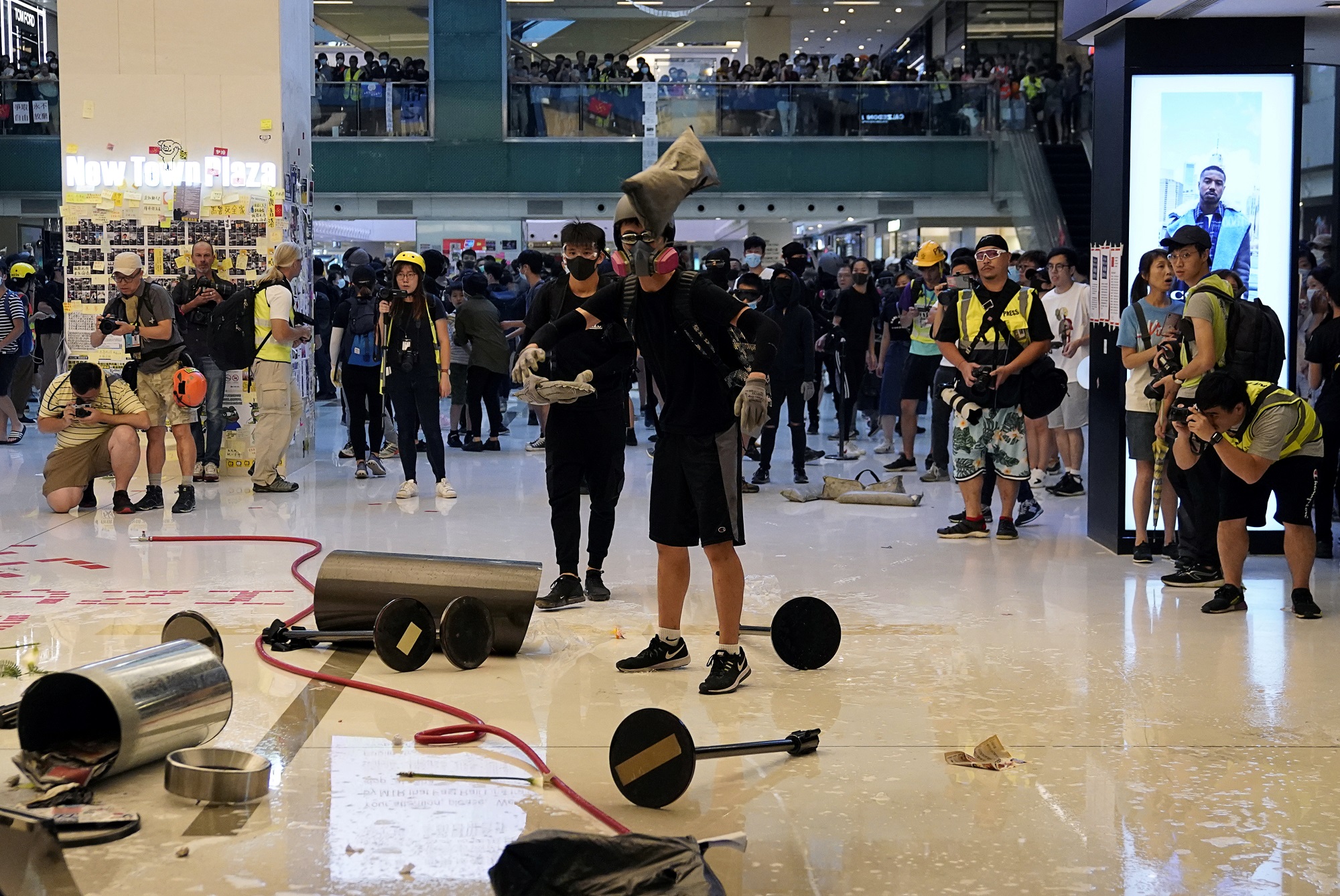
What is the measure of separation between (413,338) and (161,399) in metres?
1.68

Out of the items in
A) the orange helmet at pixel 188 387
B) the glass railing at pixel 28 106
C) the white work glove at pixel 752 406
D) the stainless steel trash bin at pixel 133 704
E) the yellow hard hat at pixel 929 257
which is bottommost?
the stainless steel trash bin at pixel 133 704

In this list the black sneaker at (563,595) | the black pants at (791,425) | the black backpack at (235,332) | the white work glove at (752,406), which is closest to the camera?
the white work glove at (752,406)

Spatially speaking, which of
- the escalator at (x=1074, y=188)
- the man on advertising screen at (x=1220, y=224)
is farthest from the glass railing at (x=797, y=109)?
the man on advertising screen at (x=1220, y=224)

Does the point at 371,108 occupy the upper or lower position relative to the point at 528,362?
upper

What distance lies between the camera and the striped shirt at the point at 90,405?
8.50m

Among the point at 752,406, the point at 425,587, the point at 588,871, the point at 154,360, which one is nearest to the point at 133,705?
the point at 588,871

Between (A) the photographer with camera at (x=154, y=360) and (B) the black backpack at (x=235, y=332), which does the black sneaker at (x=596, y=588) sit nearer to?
(A) the photographer with camera at (x=154, y=360)

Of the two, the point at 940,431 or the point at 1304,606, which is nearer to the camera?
the point at 1304,606

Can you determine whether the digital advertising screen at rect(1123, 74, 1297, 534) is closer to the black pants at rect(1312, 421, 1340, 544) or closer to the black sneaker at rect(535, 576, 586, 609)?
the black pants at rect(1312, 421, 1340, 544)

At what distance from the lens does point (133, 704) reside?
3.73 meters

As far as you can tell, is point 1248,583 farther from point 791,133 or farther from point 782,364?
point 791,133

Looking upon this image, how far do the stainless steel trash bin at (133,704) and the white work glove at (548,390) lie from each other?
59.4 inches

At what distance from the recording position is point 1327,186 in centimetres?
1563

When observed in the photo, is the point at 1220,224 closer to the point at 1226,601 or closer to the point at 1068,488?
the point at 1226,601
